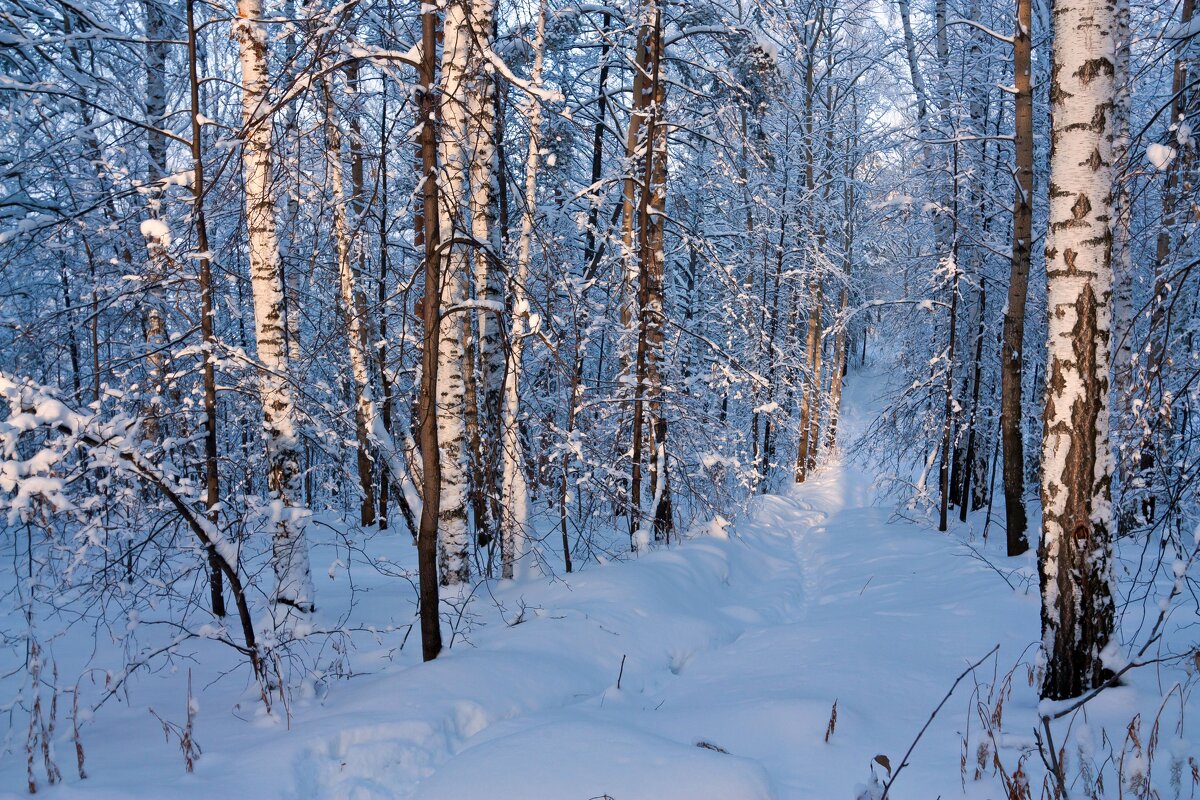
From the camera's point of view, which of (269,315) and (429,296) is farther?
(269,315)

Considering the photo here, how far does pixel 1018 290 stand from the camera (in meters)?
9.57

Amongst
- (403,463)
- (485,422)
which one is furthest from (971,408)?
(403,463)

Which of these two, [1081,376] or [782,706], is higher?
[1081,376]

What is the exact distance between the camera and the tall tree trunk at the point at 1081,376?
154 inches

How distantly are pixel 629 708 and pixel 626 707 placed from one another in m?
0.03

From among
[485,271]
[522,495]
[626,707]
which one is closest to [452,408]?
[522,495]

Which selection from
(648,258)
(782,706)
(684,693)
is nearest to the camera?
(782,706)

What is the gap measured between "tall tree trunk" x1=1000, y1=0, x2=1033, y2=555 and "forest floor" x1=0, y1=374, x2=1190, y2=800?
1.45 meters

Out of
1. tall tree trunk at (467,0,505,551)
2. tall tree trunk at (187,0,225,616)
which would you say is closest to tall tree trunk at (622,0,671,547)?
tall tree trunk at (467,0,505,551)

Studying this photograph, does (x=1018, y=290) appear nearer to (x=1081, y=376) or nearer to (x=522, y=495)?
(x=1081, y=376)

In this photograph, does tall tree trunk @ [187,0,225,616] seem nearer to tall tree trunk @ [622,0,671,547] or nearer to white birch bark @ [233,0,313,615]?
white birch bark @ [233,0,313,615]

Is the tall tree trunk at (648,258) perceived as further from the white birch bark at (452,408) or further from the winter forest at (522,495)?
the white birch bark at (452,408)

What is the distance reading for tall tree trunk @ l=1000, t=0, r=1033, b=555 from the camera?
364 inches

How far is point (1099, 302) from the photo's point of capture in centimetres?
392
